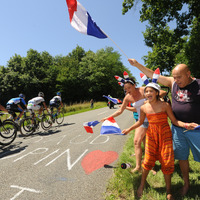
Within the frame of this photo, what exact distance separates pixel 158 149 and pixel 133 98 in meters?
1.23

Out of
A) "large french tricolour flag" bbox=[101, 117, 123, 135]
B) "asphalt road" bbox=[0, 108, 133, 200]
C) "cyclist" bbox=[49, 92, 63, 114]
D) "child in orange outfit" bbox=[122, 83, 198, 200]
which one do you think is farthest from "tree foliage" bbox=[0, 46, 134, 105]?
"child in orange outfit" bbox=[122, 83, 198, 200]

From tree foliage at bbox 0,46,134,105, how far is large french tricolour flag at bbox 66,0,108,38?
40.3 metres

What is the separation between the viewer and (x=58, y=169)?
137 inches

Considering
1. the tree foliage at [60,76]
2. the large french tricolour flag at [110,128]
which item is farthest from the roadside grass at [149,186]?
the tree foliage at [60,76]

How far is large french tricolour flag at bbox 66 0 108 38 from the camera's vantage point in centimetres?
332

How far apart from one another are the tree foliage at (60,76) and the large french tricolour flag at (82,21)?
40254 mm

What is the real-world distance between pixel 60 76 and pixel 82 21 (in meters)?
41.6

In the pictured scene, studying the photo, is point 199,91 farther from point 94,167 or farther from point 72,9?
point 72,9

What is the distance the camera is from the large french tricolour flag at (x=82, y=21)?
3318 millimetres

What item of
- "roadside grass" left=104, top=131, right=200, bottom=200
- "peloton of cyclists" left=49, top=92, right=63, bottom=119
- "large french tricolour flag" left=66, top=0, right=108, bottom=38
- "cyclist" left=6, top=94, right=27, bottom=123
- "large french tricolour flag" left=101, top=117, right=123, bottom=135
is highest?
"large french tricolour flag" left=66, top=0, right=108, bottom=38

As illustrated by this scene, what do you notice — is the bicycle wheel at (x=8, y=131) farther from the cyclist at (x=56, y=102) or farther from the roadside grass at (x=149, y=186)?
the roadside grass at (x=149, y=186)

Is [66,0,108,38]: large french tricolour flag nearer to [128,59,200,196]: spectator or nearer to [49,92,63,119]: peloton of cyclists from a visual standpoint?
[128,59,200,196]: spectator

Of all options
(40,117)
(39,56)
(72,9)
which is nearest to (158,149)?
(72,9)

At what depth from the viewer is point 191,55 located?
1784 centimetres
